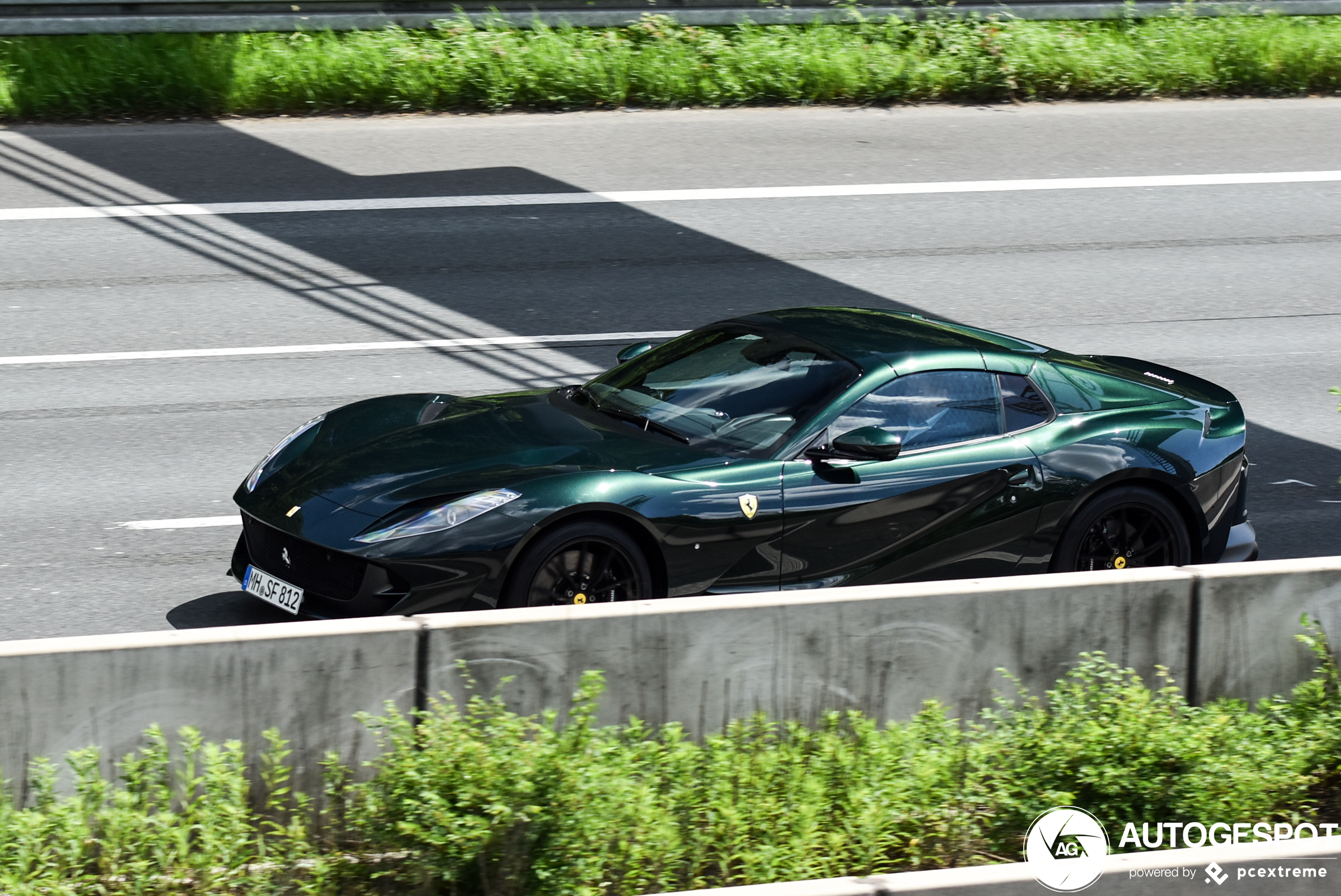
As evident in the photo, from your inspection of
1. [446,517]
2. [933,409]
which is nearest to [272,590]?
[446,517]

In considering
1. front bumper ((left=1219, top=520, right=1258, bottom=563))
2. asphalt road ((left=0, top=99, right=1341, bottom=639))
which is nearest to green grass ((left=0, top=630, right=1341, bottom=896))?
front bumper ((left=1219, top=520, right=1258, bottom=563))

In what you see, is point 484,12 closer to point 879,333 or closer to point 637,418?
point 879,333

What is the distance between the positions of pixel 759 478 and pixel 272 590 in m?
2.04

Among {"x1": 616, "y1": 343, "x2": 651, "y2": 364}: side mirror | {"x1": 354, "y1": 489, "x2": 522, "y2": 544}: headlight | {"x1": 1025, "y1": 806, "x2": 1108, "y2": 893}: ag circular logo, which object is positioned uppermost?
{"x1": 616, "y1": 343, "x2": 651, "y2": 364}: side mirror

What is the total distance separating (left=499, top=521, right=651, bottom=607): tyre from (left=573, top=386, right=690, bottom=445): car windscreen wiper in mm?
654

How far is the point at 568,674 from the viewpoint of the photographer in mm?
5320

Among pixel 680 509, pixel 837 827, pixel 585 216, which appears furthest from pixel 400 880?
pixel 585 216

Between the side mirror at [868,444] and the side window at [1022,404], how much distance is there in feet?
2.42

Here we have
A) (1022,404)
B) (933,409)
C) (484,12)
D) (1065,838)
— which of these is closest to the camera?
(1065,838)

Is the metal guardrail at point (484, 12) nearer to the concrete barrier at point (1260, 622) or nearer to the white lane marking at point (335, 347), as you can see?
the white lane marking at point (335, 347)

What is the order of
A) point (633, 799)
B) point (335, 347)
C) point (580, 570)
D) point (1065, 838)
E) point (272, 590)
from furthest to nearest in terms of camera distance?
point (335, 347), point (272, 590), point (580, 570), point (1065, 838), point (633, 799)

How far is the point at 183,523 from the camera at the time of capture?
8.28m

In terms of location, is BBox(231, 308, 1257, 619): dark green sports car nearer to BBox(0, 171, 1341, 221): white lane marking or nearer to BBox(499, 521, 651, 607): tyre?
BBox(499, 521, 651, 607): tyre

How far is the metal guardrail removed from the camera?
52.0ft
